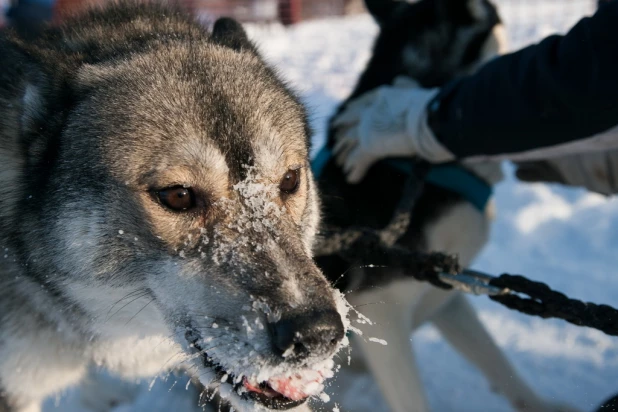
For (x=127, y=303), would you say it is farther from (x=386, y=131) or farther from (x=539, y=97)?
(x=539, y=97)

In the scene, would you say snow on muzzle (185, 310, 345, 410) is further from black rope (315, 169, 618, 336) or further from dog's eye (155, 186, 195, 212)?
black rope (315, 169, 618, 336)

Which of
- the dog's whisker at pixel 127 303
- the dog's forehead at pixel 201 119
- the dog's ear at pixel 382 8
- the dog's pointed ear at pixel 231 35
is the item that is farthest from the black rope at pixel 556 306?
the dog's ear at pixel 382 8

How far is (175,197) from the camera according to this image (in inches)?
60.1

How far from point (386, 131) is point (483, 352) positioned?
4.22ft

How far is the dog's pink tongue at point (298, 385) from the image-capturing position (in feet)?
4.58

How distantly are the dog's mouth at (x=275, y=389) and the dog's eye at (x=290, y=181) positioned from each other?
1.72 ft

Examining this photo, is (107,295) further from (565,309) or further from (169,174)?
(565,309)

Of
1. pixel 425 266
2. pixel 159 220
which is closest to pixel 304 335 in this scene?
pixel 159 220

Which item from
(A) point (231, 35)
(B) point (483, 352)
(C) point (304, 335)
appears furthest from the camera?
(B) point (483, 352)

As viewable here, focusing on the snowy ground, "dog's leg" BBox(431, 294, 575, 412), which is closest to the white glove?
the snowy ground

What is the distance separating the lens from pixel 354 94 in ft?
9.71

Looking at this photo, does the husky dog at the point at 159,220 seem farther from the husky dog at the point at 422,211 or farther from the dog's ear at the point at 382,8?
the dog's ear at the point at 382,8

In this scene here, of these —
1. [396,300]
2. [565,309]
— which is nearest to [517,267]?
→ [396,300]

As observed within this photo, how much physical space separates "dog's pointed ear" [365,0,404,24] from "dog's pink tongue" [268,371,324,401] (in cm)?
235
